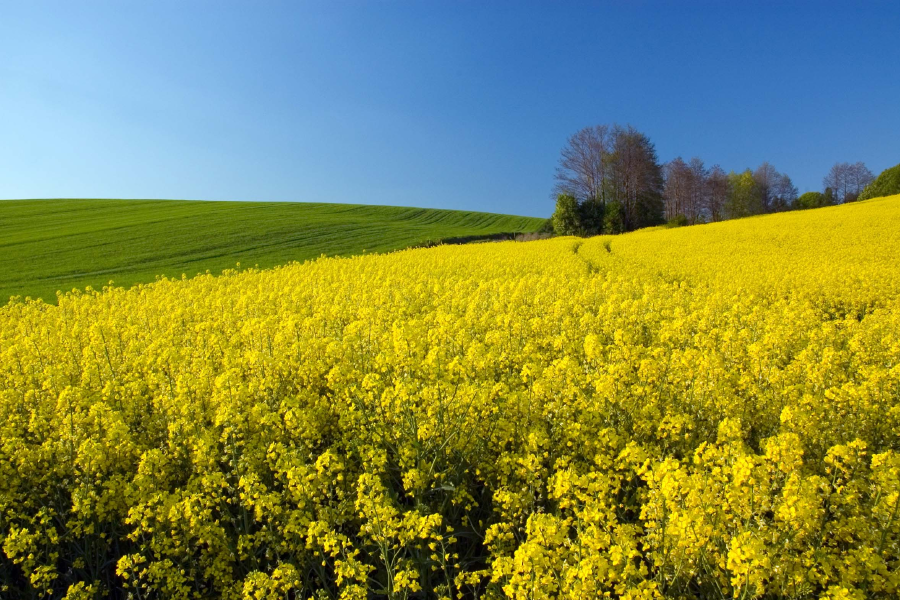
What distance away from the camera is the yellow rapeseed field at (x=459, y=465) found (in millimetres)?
2645

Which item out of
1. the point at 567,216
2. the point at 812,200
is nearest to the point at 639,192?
the point at 567,216

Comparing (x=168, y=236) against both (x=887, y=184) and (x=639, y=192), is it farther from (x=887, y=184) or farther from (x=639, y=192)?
(x=887, y=184)

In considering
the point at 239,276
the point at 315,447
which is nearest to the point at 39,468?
the point at 315,447

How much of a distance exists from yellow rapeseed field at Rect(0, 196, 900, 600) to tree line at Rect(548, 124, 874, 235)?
1735 inches

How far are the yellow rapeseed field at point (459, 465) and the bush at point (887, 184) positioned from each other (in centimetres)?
6204

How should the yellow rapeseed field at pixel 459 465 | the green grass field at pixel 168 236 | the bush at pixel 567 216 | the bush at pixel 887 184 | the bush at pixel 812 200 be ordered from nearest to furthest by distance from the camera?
1. the yellow rapeseed field at pixel 459 465
2. the green grass field at pixel 168 236
3. the bush at pixel 567 216
4. the bush at pixel 887 184
5. the bush at pixel 812 200

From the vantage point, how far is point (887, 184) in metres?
→ 53.5

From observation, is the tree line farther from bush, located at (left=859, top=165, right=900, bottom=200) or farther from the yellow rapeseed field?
the yellow rapeseed field

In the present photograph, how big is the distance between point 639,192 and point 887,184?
2783 cm

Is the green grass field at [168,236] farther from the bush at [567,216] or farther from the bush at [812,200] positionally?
the bush at [812,200]

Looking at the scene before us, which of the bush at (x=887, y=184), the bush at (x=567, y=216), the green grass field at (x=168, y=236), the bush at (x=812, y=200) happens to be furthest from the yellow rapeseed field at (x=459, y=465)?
the bush at (x=812, y=200)

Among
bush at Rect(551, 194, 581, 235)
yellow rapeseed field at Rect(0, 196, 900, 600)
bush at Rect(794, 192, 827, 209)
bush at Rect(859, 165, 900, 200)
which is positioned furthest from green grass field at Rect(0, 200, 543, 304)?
bush at Rect(859, 165, 900, 200)

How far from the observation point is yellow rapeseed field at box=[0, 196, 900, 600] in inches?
104

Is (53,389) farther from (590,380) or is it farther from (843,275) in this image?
(843,275)
